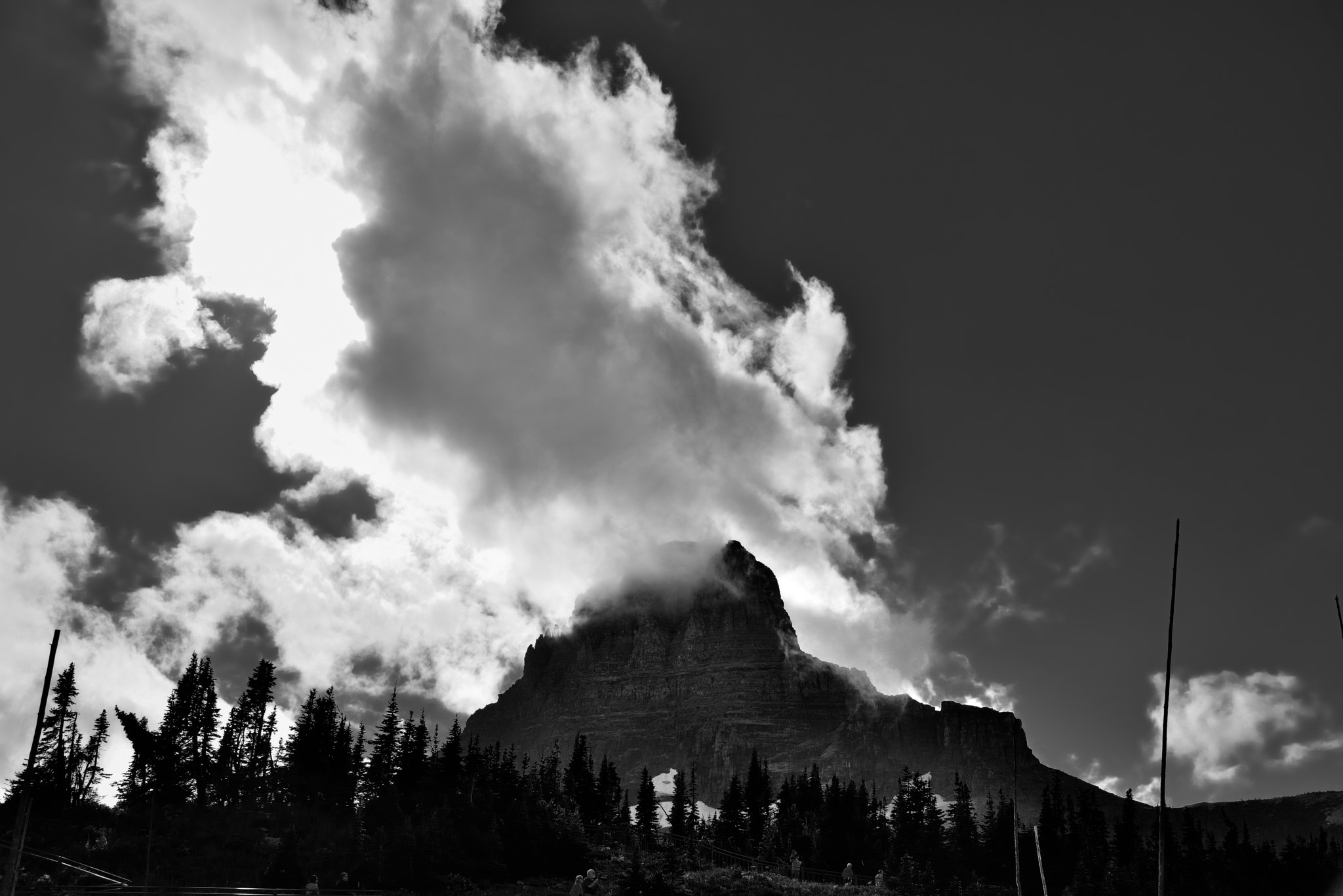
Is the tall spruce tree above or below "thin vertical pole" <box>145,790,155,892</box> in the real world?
above

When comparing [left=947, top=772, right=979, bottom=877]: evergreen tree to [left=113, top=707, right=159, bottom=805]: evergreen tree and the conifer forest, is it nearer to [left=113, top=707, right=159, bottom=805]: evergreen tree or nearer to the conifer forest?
the conifer forest

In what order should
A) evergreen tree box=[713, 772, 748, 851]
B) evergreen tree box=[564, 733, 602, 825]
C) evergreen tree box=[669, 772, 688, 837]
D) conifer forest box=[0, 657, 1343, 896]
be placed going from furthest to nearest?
evergreen tree box=[669, 772, 688, 837]
evergreen tree box=[564, 733, 602, 825]
evergreen tree box=[713, 772, 748, 851]
conifer forest box=[0, 657, 1343, 896]

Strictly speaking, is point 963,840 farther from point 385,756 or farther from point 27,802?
point 27,802

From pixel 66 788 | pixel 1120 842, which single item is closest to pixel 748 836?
pixel 1120 842

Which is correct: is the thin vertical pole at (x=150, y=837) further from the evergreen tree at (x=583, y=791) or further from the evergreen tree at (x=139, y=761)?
the evergreen tree at (x=583, y=791)

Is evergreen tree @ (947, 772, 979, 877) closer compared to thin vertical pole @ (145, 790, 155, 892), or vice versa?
thin vertical pole @ (145, 790, 155, 892)

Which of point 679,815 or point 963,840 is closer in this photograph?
point 963,840

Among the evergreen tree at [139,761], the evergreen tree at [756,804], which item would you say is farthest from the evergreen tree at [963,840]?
the evergreen tree at [139,761]

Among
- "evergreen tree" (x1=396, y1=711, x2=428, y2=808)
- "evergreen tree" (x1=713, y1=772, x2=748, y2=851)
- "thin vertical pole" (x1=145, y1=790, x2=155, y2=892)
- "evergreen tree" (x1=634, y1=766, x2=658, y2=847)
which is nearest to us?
"thin vertical pole" (x1=145, y1=790, x2=155, y2=892)

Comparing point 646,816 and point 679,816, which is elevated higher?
A: point 679,816

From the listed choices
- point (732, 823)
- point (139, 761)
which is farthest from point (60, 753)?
point (732, 823)

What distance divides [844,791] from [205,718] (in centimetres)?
9101

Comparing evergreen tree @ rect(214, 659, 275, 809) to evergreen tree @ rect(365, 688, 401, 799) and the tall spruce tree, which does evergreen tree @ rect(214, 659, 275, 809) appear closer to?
evergreen tree @ rect(365, 688, 401, 799)

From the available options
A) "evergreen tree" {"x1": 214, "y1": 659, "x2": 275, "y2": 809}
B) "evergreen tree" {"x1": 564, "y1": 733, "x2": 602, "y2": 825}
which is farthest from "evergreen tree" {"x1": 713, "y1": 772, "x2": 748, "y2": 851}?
"evergreen tree" {"x1": 214, "y1": 659, "x2": 275, "y2": 809}
